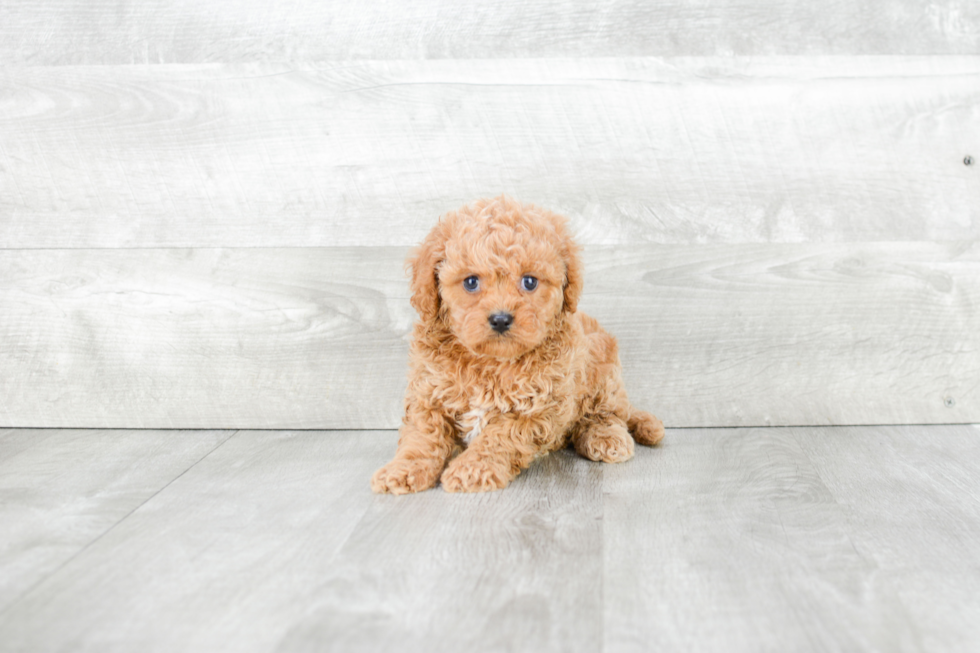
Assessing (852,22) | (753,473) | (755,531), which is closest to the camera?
(755,531)

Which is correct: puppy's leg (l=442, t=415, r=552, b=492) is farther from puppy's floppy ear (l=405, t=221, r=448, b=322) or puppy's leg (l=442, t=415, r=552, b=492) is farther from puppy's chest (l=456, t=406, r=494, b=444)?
puppy's floppy ear (l=405, t=221, r=448, b=322)

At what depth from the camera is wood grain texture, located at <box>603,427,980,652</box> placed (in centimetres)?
123

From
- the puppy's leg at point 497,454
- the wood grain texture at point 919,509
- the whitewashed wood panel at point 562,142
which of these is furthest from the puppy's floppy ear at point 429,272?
the wood grain texture at point 919,509

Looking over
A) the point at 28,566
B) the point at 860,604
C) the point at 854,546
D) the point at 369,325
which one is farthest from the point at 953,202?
the point at 28,566

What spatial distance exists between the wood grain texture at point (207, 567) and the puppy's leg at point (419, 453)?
0.25ft

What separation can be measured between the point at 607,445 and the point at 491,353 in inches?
18.3

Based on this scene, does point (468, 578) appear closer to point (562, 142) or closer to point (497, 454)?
point (497, 454)

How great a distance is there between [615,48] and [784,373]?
42.3 inches

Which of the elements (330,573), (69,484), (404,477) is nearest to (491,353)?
(404,477)

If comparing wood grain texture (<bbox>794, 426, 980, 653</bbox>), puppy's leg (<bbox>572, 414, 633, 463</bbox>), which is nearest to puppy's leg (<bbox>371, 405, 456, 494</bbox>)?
puppy's leg (<bbox>572, 414, 633, 463</bbox>)

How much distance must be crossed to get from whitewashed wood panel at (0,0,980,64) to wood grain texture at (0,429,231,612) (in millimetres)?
1117

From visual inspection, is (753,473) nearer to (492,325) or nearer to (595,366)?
→ (595,366)

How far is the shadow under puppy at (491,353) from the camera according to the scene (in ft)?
5.68

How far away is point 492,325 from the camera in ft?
5.62
